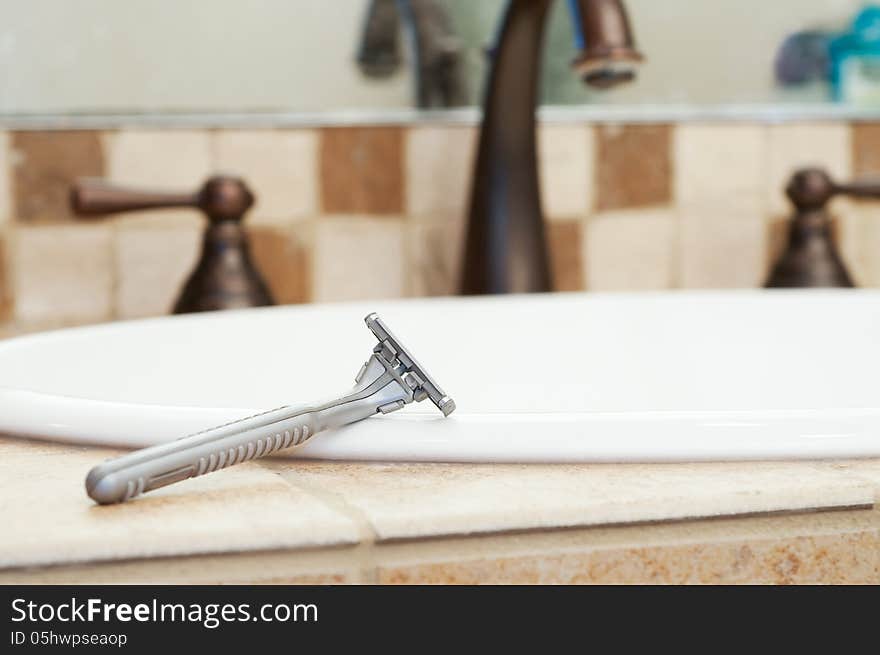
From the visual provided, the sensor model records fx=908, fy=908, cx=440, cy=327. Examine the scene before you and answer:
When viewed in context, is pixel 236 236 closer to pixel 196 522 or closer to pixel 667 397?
pixel 667 397

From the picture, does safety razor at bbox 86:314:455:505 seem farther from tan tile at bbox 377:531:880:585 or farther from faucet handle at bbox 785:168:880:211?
faucet handle at bbox 785:168:880:211

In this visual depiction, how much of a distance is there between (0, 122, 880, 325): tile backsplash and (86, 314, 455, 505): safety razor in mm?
501

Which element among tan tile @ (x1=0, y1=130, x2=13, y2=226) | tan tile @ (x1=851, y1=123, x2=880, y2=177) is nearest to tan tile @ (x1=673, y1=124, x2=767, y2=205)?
tan tile @ (x1=851, y1=123, x2=880, y2=177)

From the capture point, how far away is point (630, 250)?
87 cm

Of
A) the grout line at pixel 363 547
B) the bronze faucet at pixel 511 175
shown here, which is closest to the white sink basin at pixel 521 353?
the bronze faucet at pixel 511 175

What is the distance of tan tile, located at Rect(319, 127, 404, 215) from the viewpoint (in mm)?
797

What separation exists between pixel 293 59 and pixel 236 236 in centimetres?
20

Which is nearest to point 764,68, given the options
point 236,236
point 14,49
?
point 236,236

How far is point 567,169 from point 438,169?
0.12 meters

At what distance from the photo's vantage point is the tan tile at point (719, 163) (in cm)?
87

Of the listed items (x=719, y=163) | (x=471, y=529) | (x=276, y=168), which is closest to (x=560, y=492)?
(x=471, y=529)

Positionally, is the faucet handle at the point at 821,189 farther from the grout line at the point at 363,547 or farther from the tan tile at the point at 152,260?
the grout line at the point at 363,547
